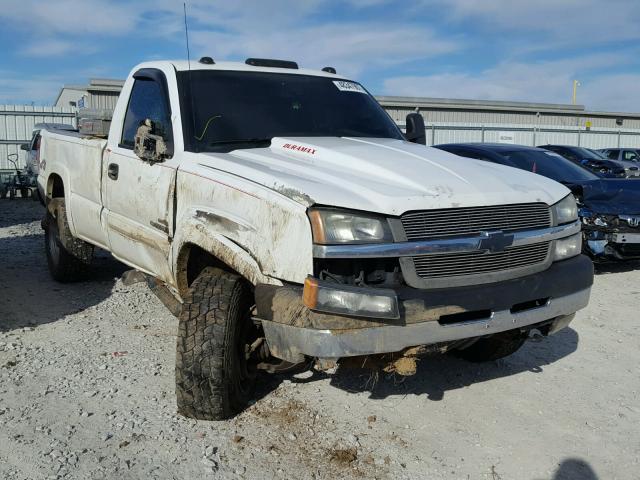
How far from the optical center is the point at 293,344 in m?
2.96

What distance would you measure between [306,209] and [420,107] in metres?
27.9

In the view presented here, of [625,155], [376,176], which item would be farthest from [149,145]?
[625,155]

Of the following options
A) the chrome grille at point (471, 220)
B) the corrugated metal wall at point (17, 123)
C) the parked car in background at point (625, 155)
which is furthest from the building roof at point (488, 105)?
the chrome grille at point (471, 220)

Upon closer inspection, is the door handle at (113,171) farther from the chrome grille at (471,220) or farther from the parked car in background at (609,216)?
the parked car in background at (609,216)

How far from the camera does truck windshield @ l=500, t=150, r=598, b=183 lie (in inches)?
328

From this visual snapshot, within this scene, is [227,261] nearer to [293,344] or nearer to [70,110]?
[293,344]

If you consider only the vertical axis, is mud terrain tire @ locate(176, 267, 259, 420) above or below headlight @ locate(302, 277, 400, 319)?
below

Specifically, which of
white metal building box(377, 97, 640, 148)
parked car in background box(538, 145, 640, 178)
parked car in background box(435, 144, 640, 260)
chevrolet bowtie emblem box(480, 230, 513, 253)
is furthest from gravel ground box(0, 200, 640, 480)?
white metal building box(377, 97, 640, 148)

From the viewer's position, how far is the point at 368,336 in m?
2.89

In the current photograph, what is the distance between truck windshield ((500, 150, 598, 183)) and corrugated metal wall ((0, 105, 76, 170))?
16.5m

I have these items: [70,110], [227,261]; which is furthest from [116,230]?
[70,110]

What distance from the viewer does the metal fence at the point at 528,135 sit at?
2484 centimetres

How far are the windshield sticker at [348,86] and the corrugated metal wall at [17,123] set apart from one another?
704 inches

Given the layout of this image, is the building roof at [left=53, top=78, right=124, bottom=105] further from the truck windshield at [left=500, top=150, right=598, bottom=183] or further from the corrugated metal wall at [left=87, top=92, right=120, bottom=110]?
the truck windshield at [left=500, top=150, right=598, bottom=183]
